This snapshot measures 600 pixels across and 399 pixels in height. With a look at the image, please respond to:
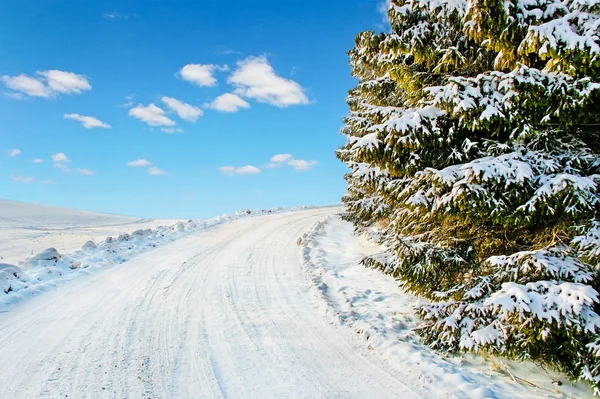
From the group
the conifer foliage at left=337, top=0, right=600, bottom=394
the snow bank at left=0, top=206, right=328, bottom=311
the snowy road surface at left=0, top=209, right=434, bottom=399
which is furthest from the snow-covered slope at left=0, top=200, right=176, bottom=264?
the conifer foliage at left=337, top=0, right=600, bottom=394

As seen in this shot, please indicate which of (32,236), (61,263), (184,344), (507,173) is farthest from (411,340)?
(32,236)

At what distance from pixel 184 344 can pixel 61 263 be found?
19.9ft

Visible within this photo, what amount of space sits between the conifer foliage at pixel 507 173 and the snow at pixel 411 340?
0.76 ft

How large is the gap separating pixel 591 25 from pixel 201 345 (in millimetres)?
5838

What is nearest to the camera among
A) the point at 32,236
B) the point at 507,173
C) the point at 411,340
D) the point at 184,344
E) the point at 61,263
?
the point at 507,173

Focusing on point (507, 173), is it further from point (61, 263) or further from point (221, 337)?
point (61, 263)

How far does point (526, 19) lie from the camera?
13.1ft

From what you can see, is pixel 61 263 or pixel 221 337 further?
pixel 61 263

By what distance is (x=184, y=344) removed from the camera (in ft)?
15.9

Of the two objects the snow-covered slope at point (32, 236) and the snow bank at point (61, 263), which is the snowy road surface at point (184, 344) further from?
the snow-covered slope at point (32, 236)

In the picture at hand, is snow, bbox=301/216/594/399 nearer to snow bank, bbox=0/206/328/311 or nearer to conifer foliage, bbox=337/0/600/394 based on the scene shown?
conifer foliage, bbox=337/0/600/394

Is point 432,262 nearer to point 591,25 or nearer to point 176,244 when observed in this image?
point 591,25

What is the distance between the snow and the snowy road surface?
0.72 feet

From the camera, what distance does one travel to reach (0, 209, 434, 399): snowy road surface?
3869 millimetres
